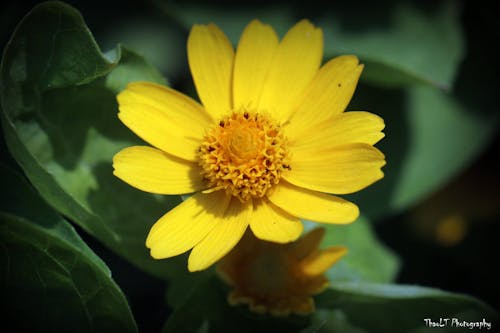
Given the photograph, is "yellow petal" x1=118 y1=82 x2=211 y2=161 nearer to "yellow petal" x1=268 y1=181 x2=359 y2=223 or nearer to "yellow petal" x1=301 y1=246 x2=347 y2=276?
"yellow petal" x1=268 y1=181 x2=359 y2=223

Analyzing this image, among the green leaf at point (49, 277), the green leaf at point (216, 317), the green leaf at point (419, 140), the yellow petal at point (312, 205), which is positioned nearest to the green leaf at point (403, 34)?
the green leaf at point (419, 140)

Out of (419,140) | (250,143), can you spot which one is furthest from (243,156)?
(419,140)

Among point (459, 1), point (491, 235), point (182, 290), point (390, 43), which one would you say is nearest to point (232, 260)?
point (182, 290)

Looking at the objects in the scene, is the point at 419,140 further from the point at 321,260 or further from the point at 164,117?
the point at 164,117

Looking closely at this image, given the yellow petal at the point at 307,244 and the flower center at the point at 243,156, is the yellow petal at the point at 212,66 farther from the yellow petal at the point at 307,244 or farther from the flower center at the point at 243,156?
the yellow petal at the point at 307,244

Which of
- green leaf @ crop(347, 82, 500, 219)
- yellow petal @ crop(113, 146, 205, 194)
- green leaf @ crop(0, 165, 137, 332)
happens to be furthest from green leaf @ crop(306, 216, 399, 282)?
green leaf @ crop(0, 165, 137, 332)

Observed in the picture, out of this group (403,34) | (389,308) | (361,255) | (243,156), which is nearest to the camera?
(243,156)
